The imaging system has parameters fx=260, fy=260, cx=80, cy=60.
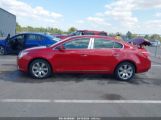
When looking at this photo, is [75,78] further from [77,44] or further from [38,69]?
[38,69]

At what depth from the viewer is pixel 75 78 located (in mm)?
8930

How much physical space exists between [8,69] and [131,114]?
6394 millimetres

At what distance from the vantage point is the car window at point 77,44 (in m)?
8.69

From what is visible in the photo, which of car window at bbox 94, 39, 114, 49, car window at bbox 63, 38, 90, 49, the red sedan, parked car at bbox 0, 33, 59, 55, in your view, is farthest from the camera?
parked car at bbox 0, 33, 59, 55

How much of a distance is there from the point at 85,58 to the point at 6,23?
32890 mm

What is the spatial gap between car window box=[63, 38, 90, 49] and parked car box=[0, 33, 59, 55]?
626 centimetres

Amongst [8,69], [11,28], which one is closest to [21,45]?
[8,69]

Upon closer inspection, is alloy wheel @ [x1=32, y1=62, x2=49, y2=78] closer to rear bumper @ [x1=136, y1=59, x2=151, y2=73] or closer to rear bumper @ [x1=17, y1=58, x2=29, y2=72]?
rear bumper @ [x1=17, y1=58, x2=29, y2=72]

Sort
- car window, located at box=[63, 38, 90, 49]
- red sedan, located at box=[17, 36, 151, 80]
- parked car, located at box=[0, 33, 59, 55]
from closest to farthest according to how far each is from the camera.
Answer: red sedan, located at box=[17, 36, 151, 80]
car window, located at box=[63, 38, 90, 49]
parked car, located at box=[0, 33, 59, 55]

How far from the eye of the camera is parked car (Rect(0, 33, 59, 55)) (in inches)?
585

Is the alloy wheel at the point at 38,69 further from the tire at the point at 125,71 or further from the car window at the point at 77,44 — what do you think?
the tire at the point at 125,71

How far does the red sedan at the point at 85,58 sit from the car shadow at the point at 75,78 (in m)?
0.26

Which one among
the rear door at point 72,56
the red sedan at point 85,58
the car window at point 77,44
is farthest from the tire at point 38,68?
the car window at point 77,44

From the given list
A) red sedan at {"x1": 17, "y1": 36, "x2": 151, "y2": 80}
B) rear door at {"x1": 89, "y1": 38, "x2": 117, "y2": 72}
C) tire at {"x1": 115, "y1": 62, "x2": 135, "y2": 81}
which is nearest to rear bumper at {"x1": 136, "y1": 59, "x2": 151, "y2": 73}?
red sedan at {"x1": 17, "y1": 36, "x2": 151, "y2": 80}
